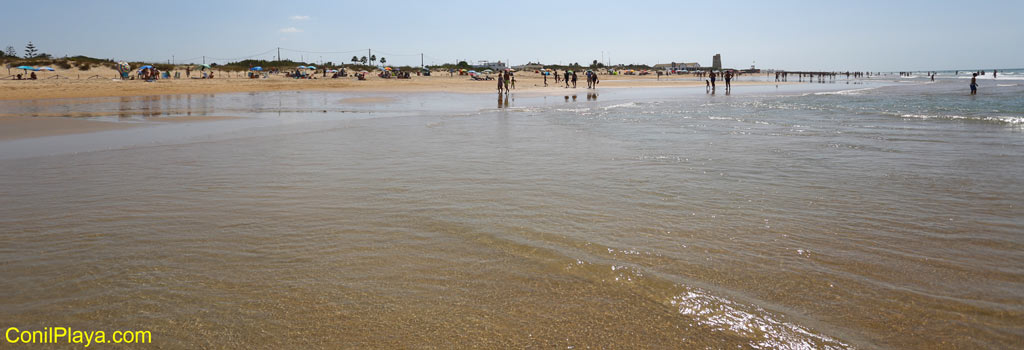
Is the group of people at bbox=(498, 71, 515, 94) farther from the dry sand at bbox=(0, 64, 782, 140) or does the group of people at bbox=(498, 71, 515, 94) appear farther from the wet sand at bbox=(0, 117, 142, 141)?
the wet sand at bbox=(0, 117, 142, 141)

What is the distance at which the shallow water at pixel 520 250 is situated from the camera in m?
3.26

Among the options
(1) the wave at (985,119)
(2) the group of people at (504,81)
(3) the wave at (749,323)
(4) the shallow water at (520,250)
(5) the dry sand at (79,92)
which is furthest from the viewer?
(2) the group of people at (504,81)

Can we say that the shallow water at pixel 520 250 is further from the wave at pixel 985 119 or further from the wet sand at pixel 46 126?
the wave at pixel 985 119

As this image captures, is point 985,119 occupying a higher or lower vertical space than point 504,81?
lower

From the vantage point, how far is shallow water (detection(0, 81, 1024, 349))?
3260 millimetres

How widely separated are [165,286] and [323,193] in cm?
311

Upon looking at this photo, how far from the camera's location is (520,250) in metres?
4.57

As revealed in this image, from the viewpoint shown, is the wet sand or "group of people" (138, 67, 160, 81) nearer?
the wet sand

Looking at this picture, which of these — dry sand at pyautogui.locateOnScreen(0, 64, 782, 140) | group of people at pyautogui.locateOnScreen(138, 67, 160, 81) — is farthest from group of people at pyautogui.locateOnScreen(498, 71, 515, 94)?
group of people at pyautogui.locateOnScreen(138, 67, 160, 81)

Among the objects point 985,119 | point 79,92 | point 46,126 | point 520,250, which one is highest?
point 79,92

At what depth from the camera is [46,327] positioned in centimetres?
323

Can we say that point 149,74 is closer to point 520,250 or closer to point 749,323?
point 520,250

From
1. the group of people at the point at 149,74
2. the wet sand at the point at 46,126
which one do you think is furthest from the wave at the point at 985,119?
the group of people at the point at 149,74

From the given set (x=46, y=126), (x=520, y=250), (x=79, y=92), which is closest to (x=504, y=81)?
(x=79, y=92)
